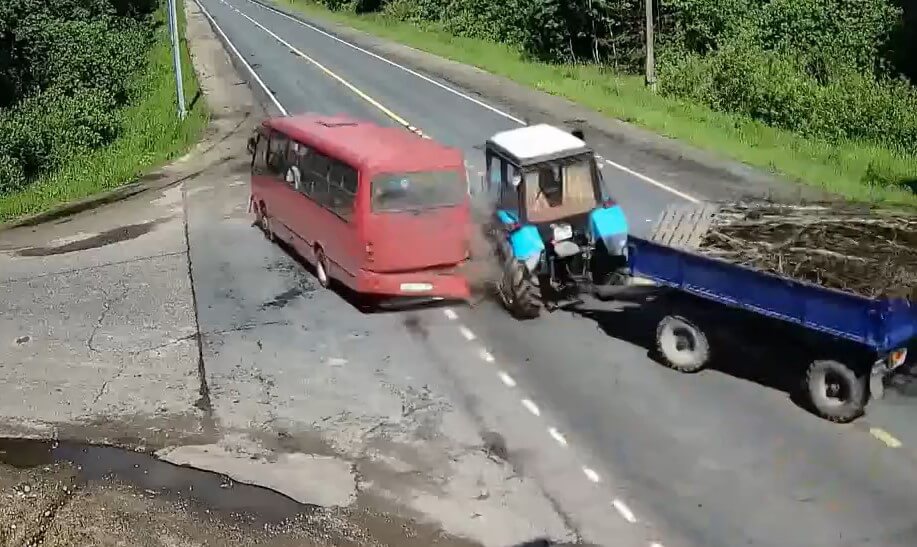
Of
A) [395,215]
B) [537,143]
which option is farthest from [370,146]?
[537,143]

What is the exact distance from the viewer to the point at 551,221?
14164 millimetres

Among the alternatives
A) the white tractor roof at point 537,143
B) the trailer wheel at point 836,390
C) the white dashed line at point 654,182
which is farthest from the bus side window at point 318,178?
the white dashed line at point 654,182

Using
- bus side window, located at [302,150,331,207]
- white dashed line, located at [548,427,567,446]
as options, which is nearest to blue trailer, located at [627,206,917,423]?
white dashed line, located at [548,427,567,446]

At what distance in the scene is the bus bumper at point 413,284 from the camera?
589 inches

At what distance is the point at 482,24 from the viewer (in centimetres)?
5344

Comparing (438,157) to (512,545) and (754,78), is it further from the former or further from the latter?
(754,78)

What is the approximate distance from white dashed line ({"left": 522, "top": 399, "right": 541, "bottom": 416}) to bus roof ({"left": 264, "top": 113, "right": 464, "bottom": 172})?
437 cm

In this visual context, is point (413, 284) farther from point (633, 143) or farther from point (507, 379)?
point (633, 143)

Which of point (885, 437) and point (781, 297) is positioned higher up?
point (781, 297)

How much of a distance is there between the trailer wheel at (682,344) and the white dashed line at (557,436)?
7.15ft

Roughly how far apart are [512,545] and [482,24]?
47.1 metres

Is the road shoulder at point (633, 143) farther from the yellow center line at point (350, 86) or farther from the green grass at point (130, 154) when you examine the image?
the green grass at point (130, 154)

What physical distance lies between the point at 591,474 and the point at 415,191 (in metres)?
5.90

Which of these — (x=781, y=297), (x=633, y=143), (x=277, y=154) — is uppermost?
(x=277, y=154)
